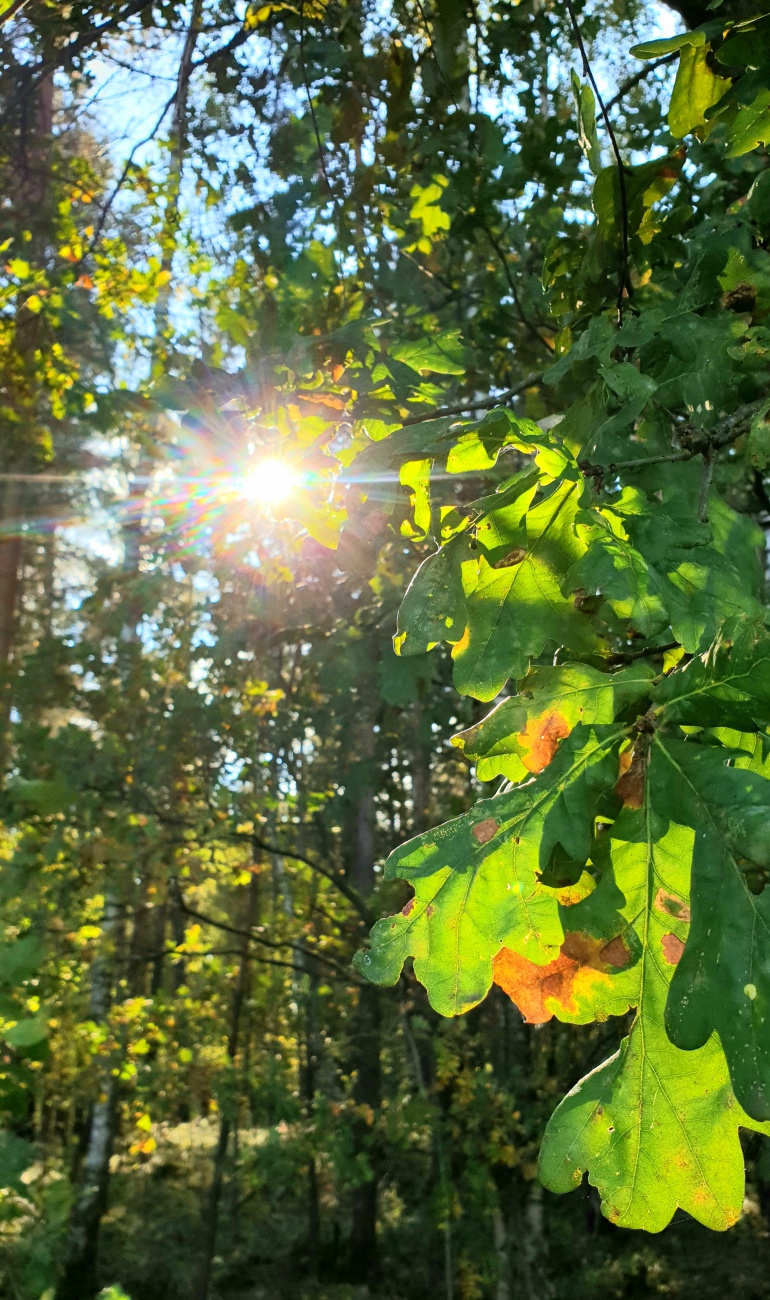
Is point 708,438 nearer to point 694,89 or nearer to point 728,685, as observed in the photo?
point 728,685

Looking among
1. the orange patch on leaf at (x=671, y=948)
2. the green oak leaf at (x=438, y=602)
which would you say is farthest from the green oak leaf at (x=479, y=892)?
the green oak leaf at (x=438, y=602)

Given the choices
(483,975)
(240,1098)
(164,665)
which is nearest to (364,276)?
(483,975)

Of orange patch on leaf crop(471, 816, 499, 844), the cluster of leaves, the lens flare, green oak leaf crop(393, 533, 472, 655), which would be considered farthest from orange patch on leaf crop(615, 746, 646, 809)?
the lens flare

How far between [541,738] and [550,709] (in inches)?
1.5

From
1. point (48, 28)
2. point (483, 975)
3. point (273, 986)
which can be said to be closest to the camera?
point (483, 975)

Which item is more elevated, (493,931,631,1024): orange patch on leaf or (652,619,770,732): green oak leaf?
(652,619,770,732): green oak leaf

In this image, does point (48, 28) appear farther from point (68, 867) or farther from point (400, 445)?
point (68, 867)

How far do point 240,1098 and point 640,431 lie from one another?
7791 millimetres

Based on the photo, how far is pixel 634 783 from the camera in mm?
946

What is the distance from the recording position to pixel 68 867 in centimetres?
586

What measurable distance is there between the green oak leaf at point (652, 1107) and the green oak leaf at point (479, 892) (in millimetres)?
83

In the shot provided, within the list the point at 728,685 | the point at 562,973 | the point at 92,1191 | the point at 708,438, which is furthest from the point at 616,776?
the point at 92,1191

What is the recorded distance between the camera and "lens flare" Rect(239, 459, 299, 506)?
2023 mm

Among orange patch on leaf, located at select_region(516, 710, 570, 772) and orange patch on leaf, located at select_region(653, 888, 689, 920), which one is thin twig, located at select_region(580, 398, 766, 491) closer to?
orange patch on leaf, located at select_region(516, 710, 570, 772)
